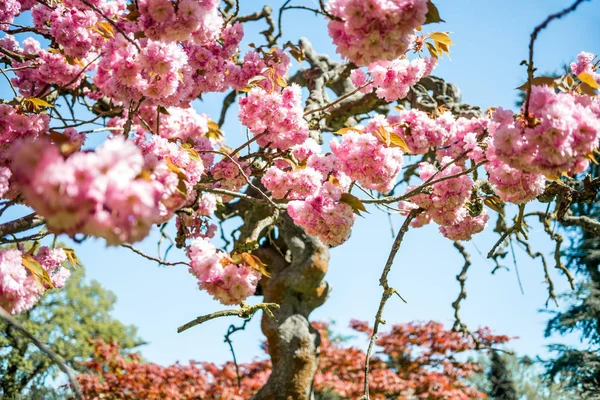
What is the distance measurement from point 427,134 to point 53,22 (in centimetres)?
210

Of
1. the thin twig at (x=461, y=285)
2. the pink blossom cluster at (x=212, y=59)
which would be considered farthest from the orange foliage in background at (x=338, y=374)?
the pink blossom cluster at (x=212, y=59)

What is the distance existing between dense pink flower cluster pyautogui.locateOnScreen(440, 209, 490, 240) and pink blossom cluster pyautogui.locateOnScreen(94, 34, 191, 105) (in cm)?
152

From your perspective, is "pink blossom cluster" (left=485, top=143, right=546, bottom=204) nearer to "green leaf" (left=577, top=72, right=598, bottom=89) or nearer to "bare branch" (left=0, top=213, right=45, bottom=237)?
"green leaf" (left=577, top=72, right=598, bottom=89)

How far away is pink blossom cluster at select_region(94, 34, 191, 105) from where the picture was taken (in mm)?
1664

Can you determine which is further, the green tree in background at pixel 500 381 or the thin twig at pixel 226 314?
the green tree in background at pixel 500 381

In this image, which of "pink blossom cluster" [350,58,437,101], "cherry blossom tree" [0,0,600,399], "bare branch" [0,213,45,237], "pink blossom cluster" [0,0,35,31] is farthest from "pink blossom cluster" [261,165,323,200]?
"pink blossom cluster" [0,0,35,31]

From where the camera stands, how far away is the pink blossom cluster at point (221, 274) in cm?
182

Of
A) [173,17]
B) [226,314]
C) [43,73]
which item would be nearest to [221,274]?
[226,314]

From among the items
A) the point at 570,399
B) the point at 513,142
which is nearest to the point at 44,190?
the point at 513,142

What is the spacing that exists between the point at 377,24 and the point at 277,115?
0.85m

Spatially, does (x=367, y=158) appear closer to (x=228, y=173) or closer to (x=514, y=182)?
(x=514, y=182)

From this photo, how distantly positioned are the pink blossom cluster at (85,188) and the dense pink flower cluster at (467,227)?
1.90 m

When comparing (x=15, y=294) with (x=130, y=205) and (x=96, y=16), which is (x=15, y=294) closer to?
(x=130, y=205)

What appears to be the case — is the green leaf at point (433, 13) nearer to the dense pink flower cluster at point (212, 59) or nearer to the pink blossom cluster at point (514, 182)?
the pink blossom cluster at point (514, 182)
